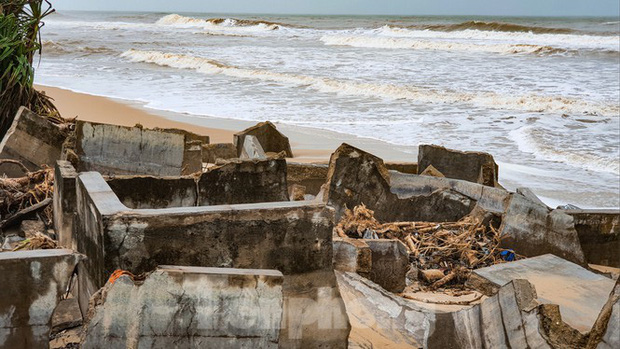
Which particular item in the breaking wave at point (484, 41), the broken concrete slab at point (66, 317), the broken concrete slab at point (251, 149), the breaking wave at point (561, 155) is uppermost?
the breaking wave at point (484, 41)

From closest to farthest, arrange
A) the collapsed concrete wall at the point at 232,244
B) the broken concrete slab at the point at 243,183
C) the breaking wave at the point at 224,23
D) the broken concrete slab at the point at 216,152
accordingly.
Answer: the collapsed concrete wall at the point at 232,244 < the broken concrete slab at the point at 243,183 < the broken concrete slab at the point at 216,152 < the breaking wave at the point at 224,23

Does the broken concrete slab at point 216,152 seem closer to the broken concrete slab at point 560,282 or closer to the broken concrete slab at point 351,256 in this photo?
the broken concrete slab at point 560,282

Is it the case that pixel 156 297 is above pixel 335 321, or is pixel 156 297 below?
above

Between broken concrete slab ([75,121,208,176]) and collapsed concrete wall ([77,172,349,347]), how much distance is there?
8.24 ft

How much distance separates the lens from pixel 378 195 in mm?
7375

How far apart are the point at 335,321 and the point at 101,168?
362 centimetres

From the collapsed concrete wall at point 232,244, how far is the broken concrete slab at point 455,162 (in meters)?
4.20

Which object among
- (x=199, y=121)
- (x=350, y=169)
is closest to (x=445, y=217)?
(x=350, y=169)

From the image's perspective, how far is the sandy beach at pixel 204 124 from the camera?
12228 millimetres

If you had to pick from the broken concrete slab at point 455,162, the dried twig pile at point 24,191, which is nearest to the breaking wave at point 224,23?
the broken concrete slab at point 455,162

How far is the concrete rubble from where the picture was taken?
12.6 ft

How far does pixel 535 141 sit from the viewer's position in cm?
1365

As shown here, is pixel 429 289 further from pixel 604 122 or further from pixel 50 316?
pixel 604 122

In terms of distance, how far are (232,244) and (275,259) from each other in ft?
Result: 0.91
